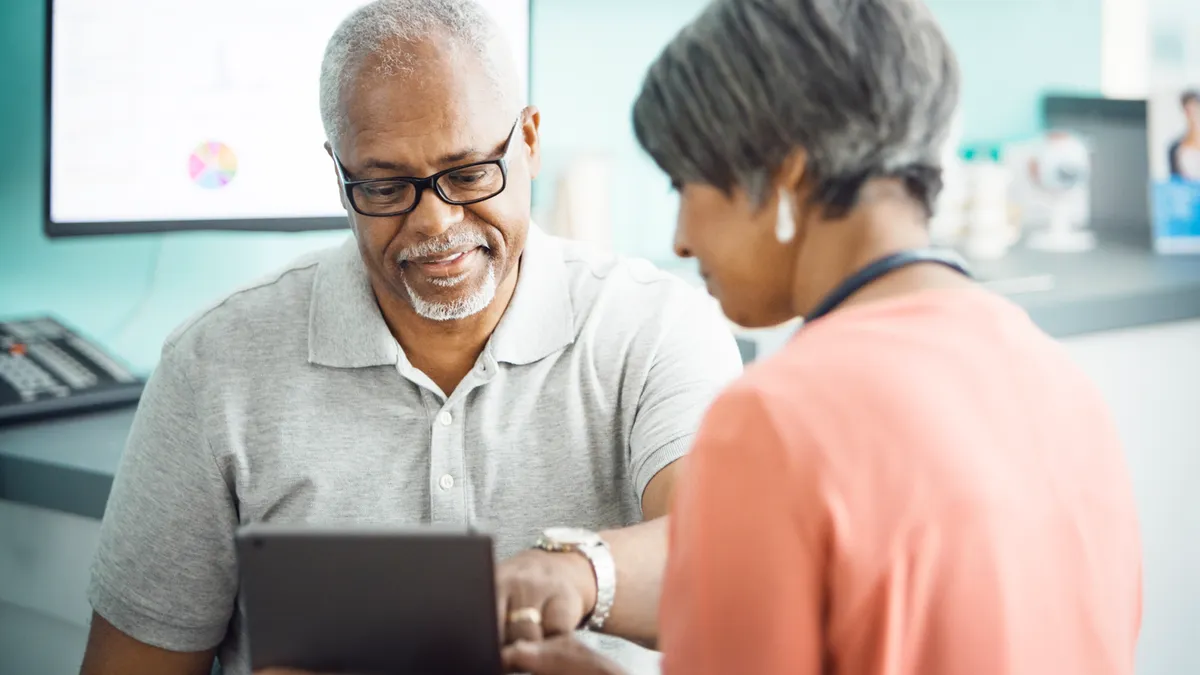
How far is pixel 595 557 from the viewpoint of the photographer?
108 cm

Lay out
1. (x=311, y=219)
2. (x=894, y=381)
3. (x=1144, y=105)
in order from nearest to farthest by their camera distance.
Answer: (x=894, y=381) < (x=311, y=219) < (x=1144, y=105)

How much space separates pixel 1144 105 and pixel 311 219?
191 centimetres

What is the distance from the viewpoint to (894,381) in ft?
2.30

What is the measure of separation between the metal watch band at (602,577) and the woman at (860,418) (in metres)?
0.17

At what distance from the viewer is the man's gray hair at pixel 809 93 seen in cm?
79

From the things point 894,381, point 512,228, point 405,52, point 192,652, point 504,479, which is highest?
point 405,52

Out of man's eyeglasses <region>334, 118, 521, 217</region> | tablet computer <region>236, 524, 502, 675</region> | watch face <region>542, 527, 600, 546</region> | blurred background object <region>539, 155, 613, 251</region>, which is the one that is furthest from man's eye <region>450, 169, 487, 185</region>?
blurred background object <region>539, 155, 613, 251</region>

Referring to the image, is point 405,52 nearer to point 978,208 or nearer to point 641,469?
point 641,469

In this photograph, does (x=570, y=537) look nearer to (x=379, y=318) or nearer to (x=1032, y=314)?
(x=379, y=318)

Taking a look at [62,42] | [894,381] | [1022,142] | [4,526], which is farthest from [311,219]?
[1022,142]

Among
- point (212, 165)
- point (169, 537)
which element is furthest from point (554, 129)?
point (169, 537)

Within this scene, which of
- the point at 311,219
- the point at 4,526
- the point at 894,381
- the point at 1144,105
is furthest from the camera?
the point at 1144,105

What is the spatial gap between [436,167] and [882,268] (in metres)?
0.57

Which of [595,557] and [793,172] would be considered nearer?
Result: [793,172]
